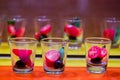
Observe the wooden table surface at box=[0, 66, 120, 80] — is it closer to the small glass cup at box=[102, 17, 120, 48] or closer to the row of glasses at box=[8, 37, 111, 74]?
the row of glasses at box=[8, 37, 111, 74]

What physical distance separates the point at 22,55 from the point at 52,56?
89 mm

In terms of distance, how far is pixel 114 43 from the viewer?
1080mm

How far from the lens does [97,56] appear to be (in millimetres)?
863

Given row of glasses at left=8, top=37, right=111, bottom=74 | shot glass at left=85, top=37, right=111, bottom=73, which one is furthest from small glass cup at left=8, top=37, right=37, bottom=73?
shot glass at left=85, top=37, right=111, bottom=73

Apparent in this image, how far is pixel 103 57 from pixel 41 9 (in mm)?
388

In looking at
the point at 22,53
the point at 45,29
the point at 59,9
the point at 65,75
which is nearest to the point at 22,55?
the point at 22,53

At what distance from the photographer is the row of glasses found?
2.80 feet

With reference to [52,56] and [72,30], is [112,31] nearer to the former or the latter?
[72,30]

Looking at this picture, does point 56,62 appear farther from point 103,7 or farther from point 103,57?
point 103,7

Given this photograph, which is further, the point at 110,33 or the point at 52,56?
the point at 110,33

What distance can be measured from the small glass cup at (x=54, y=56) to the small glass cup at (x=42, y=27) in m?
0.21

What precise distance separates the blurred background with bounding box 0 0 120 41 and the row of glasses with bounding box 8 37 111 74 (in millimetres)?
288

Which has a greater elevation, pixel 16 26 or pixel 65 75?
pixel 16 26

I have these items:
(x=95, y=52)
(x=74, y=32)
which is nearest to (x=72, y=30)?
(x=74, y=32)
